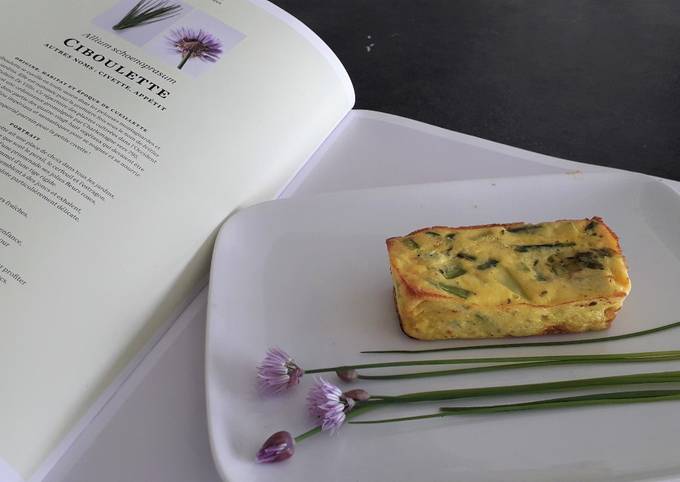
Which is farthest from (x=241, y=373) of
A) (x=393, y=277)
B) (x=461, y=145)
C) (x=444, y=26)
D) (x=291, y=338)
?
(x=444, y=26)

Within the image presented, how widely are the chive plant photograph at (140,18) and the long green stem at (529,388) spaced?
56 centimetres

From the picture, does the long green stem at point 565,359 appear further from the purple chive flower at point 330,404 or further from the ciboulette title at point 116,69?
the ciboulette title at point 116,69

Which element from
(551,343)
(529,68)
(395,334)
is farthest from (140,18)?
(529,68)

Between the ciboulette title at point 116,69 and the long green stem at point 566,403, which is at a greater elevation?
the ciboulette title at point 116,69

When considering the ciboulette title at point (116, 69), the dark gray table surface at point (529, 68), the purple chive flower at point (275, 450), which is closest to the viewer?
the purple chive flower at point (275, 450)

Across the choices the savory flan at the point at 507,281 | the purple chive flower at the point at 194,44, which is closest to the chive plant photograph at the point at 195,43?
the purple chive flower at the point at 194,44

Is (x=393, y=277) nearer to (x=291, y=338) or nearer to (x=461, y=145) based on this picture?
(x=291, y=338)

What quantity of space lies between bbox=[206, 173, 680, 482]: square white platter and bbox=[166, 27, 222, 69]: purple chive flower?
0.75ft

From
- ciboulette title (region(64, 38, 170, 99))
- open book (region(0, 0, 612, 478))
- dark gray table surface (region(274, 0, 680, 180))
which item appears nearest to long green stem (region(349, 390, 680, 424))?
open book (region(0, 0, 612, 478))

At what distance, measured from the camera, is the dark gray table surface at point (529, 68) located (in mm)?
1388

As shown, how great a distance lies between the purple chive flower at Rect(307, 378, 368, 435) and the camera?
2.16 ft

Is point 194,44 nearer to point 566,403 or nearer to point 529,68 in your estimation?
point 566,403

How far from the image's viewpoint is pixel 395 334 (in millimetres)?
762

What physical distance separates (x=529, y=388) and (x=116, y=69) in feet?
1.96
